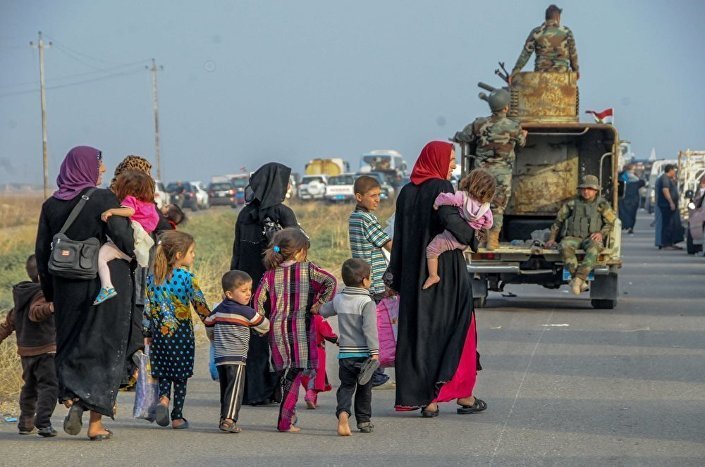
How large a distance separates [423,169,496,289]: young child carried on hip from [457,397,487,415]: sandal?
0.85 meters

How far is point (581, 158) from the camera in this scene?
1864cm

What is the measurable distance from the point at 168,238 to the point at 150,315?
495 mm

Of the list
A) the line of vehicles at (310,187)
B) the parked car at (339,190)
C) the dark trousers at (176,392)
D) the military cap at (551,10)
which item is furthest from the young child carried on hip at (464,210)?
the parked car at (339,190)

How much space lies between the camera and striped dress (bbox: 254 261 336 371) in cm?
903

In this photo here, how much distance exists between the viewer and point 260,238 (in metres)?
10.2

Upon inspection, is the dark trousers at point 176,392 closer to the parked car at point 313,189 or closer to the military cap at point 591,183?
the military cap at point 591,183

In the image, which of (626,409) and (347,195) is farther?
(347,195)

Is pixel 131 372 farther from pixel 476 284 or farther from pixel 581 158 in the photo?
pixel 581 158

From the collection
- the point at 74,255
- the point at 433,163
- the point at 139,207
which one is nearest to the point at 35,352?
the point at 74,255

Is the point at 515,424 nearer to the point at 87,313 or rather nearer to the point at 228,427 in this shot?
the point at 228,427

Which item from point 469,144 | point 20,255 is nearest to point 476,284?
point 469,144

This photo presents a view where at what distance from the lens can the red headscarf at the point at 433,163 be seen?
953 centimetres

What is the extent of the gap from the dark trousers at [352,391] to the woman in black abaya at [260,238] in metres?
1.31

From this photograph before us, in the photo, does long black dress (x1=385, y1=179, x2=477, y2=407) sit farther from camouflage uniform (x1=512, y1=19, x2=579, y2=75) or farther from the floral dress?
camouflage uniform (x1=512, y1=19, x2=579, y2=75)
